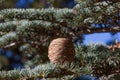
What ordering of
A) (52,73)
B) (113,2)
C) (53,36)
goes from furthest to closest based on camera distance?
1. (53,36)
2. (113,2)
3. (52,73)

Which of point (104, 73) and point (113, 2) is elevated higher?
point (113, 2)

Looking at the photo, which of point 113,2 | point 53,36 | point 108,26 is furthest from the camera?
point 53,36

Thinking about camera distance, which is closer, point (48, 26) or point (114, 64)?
point (114, 64)

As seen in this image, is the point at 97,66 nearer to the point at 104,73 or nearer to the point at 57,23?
the point at 104,73

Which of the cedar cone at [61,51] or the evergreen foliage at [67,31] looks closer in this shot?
the evergreen foliage at [67,31]

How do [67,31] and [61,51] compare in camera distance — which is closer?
[61,51]

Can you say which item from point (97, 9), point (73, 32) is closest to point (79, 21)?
point (97, 9)
